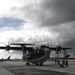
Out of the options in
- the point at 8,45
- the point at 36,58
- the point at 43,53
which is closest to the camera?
the point at 43,53

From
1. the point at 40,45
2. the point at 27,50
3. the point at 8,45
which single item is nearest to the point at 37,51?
the point at 40,45

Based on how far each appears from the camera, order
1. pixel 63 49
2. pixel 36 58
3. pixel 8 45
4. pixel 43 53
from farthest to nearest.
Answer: pixel 63 49, pixel 8 45, pixel 36 58, pixel 43 53

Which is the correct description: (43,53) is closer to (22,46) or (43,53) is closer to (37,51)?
(37,51)

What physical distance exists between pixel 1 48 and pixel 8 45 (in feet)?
11.8

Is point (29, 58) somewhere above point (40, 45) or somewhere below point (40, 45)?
below

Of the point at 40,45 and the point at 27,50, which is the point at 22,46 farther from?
the point at 40,45

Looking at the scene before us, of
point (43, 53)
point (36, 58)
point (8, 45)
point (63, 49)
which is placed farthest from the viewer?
point (63, 49)

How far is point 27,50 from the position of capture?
45531 mm

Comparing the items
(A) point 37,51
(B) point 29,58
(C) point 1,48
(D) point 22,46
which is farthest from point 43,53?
(C) point 1,48

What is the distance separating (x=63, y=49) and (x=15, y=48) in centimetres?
1541

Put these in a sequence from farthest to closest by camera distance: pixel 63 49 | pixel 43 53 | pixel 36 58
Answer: pixel 63 49 → pixel 36 58 → pixel 43 53

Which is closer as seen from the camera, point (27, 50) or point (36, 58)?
point (36, 58)

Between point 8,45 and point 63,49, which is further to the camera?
point 63,49

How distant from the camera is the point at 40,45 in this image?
40.0m
